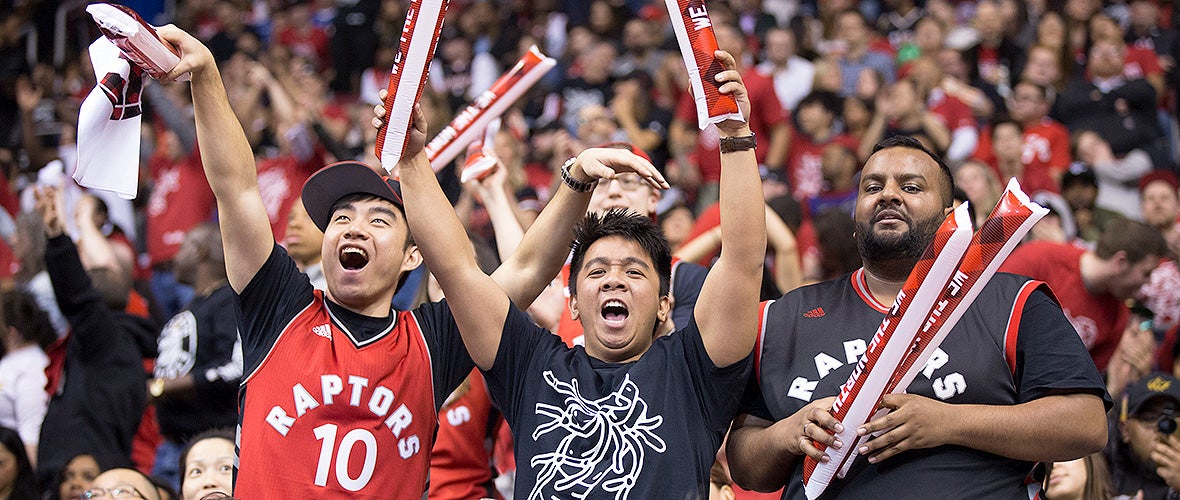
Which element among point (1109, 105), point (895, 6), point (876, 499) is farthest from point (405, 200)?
point (895, 6)

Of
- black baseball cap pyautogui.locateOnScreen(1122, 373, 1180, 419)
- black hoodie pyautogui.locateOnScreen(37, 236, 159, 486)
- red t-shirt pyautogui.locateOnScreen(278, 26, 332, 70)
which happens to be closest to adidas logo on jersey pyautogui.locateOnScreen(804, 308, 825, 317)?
black baseball cap pyautogui.locateOnScreen(1122, 373, 1180, 419)

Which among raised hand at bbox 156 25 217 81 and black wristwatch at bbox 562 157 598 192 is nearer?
raised hand at bbox 156 25 217 81

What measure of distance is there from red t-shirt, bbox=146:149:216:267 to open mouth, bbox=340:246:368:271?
6.36m

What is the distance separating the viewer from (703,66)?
3.29 m

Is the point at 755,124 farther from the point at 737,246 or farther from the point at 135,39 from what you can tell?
the point at 135,39

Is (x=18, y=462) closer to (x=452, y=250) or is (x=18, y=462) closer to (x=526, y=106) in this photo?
(x=452, y=250)

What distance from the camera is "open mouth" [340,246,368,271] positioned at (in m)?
3.98

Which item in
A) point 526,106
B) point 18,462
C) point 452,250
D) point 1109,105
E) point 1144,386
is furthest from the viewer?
point 526,106

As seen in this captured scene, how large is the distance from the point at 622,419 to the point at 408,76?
3.62 feet

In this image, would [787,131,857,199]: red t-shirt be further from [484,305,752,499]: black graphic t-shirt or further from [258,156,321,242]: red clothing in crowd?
[484,305,752,499]: black graphic t-shirt

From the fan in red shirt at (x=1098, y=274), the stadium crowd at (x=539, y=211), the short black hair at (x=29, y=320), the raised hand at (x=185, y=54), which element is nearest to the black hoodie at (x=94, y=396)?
the stadium crowd at (x=539, y=211)

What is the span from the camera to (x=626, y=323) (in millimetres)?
3639

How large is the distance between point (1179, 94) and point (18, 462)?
907cm

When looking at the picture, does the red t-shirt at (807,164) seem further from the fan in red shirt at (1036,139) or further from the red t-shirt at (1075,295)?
the red t-shirt at (1075,295)
